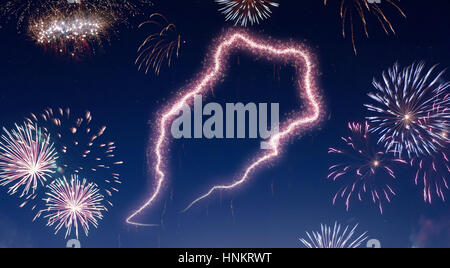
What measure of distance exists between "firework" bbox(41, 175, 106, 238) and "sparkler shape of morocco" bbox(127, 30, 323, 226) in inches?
23.6

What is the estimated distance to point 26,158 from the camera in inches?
211

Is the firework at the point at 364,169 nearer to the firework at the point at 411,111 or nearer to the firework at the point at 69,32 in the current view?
the firework at the point at 411,111

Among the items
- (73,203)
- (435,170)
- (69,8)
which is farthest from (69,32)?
(435,170)

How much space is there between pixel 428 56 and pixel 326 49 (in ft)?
5.36

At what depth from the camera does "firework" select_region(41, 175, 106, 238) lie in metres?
5.41

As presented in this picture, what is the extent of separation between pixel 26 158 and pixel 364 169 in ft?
17.8

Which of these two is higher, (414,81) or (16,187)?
(414,81)

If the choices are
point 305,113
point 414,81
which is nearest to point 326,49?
point 305,113

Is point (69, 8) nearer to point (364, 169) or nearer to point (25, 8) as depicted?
point (25, 8)

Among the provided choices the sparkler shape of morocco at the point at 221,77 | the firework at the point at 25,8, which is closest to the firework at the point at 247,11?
the sparkler shape of morocco at the point at 221,77

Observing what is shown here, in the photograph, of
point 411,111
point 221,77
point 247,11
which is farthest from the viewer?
point 221,77

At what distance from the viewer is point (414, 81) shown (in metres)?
5.23
